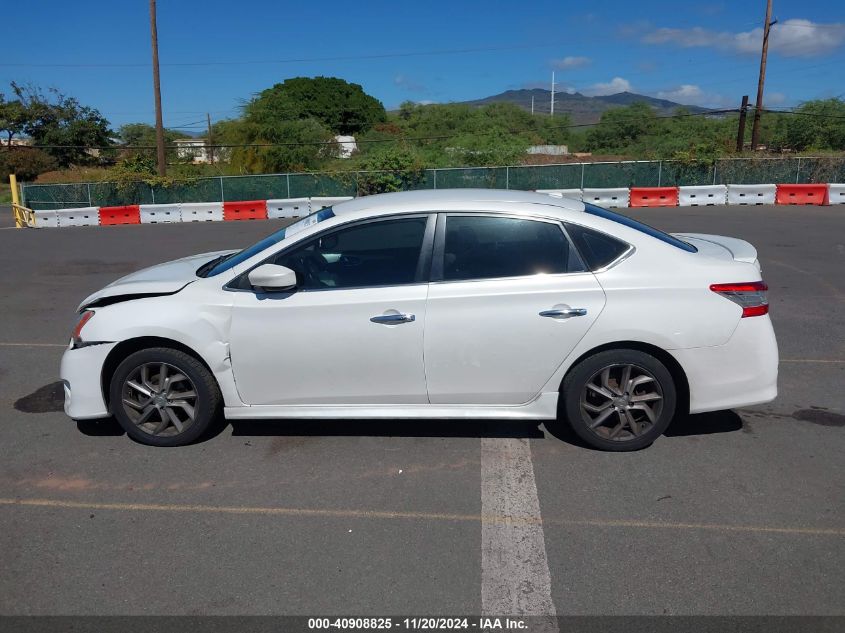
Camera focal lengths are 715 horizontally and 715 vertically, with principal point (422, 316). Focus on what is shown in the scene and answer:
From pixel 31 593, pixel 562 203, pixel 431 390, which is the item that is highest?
pixel 562 203

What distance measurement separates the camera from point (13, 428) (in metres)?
5.13

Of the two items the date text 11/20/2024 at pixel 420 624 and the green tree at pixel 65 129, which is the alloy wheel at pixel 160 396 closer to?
the date text 11/20/2024 at pixel 420 624

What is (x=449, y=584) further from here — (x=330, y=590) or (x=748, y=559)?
(x=748, y=559)

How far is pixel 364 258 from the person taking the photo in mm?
4727

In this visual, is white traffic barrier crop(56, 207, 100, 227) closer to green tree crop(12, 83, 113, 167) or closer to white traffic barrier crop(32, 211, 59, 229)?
white traffic barrier crop(32, 211, 59, 229)

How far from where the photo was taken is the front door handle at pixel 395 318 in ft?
14.1

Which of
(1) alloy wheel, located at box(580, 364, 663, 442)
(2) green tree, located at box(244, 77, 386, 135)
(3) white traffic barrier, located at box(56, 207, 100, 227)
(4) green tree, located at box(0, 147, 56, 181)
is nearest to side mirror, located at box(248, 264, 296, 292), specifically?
(1) alloy wheel, located at box(580, 364, 663, 442)

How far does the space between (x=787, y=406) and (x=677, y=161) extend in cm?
2588

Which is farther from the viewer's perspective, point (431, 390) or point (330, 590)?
point (431, 390)

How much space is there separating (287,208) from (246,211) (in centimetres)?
146

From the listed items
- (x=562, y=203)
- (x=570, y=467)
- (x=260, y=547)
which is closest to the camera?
(x=260, y=547)

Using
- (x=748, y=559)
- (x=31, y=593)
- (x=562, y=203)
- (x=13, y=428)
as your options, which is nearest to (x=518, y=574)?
(x=748, y=559)

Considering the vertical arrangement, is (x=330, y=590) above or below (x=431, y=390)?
below

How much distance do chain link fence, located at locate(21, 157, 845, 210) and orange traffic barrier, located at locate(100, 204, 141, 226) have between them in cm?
549
